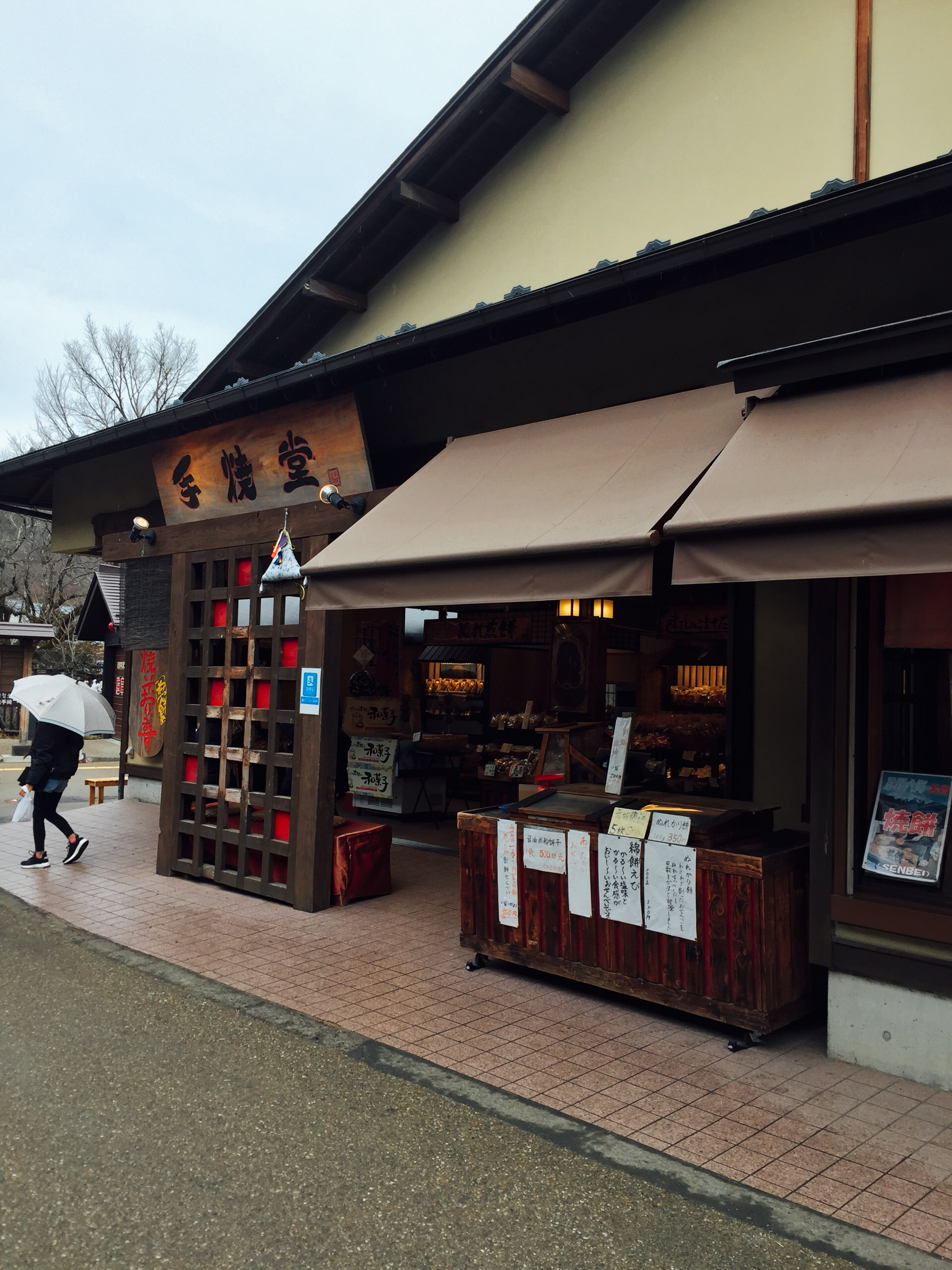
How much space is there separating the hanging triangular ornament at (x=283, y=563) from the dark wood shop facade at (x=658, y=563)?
0.31ft

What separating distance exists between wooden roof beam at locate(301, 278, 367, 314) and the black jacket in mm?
5594

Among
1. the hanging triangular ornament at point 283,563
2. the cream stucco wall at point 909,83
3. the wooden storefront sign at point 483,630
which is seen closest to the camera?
the cream stucco wall at point 909,83

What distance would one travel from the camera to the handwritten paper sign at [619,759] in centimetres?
611

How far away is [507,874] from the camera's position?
234 inches

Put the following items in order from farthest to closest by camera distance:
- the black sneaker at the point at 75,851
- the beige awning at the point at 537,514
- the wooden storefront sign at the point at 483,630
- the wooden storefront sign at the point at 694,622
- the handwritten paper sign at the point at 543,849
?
1. the wooden storefront sign at the point at 483,630
2. the wooden storefront sign at the point at 694,622
3. the black sneaker at the point at 75,851
4. the handwritten paper sign at the point at 543,849
5. the beige awning at the point at 537,514

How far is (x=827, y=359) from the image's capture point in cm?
461

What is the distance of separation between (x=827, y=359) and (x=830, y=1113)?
3.58 metres

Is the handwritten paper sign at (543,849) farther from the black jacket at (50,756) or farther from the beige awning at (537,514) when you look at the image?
the black jacket at (50,756)

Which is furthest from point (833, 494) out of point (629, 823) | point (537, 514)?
point (629, 823)

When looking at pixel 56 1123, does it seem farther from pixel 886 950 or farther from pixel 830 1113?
pixel 886 950

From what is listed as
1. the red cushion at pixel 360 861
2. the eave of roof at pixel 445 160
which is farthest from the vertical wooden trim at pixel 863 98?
the red cushion at pixel 360 861

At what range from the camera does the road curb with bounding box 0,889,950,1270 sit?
317 cm

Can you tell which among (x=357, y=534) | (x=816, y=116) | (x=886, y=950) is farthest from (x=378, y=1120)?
(x=816, y=116)

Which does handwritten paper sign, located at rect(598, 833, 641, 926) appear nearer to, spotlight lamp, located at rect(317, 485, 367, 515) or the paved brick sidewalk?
the paved brick sidewalk
